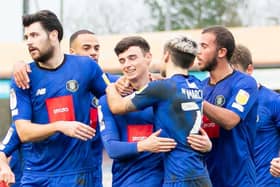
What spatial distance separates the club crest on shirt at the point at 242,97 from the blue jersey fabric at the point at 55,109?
112 cm

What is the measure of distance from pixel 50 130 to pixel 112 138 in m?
0.46

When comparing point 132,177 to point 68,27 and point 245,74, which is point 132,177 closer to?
point 245,74

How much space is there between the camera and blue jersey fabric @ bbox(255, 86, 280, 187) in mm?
7820

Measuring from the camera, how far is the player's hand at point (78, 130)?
5.99 metres

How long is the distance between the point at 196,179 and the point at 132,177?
446mm

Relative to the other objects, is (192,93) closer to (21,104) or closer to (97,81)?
(97,81)

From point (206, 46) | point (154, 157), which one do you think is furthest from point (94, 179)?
point (206, 46)

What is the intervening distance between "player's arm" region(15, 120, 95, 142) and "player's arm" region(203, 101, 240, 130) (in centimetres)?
83

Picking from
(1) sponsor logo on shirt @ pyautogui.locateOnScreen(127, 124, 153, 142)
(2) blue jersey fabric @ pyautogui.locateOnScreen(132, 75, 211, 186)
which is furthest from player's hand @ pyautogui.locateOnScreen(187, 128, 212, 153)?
(1) sponsor logo on shirt @ pyautogui.locateOnScreen(127, 124, 153, 142)

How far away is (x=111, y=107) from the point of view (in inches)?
237

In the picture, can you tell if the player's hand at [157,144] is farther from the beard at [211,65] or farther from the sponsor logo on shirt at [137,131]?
the beard at [211,65]

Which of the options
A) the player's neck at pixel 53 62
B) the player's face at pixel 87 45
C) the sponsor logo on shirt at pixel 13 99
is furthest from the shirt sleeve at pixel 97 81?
the player's face at pixel 87 45

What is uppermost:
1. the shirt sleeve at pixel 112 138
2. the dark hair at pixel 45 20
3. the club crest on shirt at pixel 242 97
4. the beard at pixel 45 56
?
the dark hair at pixel 45 20

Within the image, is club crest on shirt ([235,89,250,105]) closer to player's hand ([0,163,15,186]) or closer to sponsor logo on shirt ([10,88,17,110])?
sponsor logo on shirt ([10,88,17,110])
